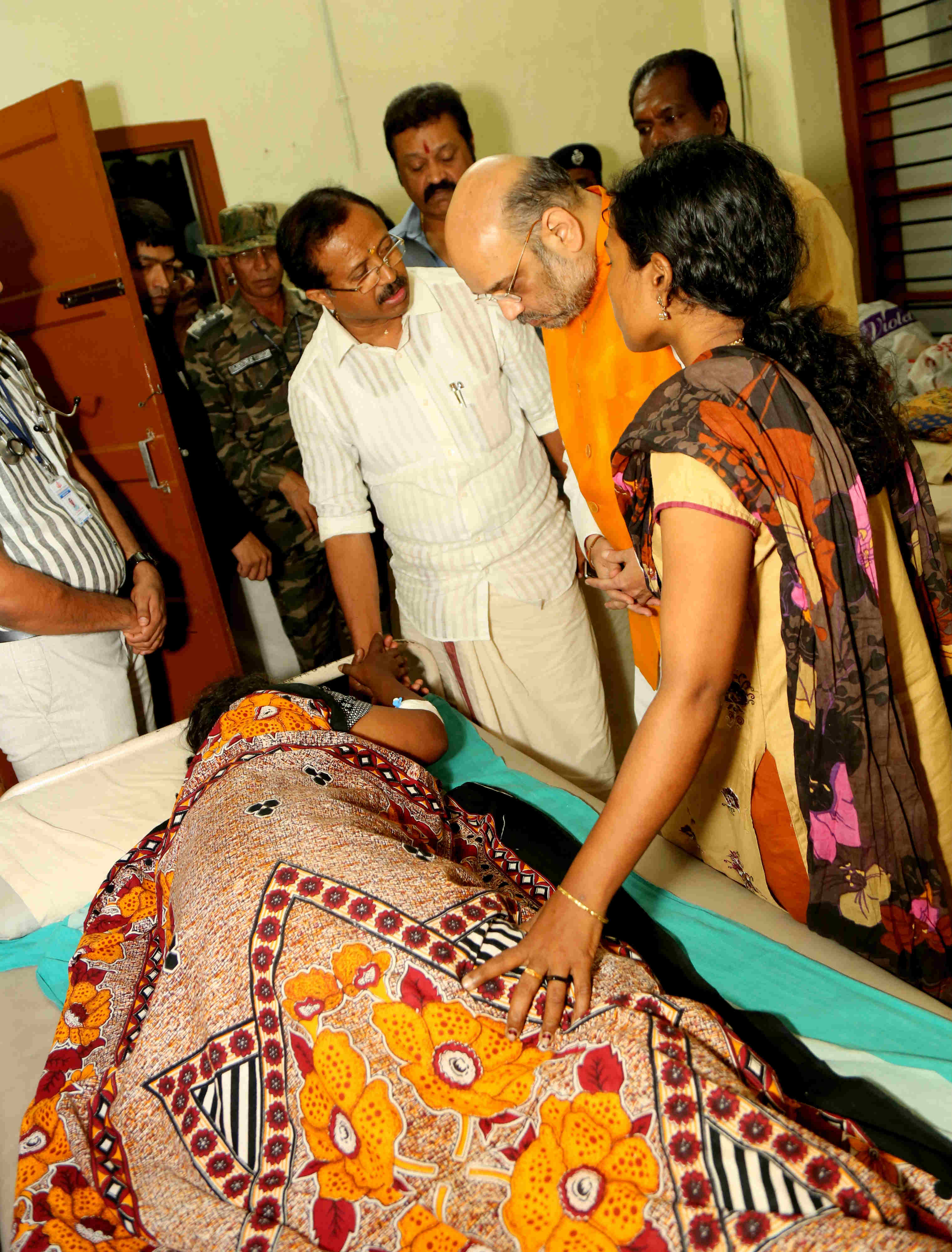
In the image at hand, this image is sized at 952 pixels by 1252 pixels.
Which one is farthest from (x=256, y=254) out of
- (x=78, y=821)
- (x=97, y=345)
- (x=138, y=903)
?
(x=138, y=903)

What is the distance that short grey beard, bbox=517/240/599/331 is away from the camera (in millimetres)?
1608

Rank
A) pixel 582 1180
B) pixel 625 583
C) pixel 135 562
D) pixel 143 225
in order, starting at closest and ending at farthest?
pixel 582 1180
pixel 625 583
pixel 135 562
pixel 143 225

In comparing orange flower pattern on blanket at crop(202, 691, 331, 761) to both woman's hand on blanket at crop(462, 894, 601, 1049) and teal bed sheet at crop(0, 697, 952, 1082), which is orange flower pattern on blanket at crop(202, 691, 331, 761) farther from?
woman's hand on blanket at crop(462, 894, 601, 1049)

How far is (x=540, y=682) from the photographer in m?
2.28

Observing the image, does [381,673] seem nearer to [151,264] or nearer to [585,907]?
[585,907]

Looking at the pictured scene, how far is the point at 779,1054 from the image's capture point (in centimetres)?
120

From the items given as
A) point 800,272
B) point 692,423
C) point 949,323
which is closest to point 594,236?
point 800,272

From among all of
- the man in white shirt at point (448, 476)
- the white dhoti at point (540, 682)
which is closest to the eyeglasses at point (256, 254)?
the man in white shirt at point (448, 476)

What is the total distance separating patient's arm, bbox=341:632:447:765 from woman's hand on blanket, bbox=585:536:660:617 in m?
0.48

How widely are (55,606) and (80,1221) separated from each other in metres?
1.36

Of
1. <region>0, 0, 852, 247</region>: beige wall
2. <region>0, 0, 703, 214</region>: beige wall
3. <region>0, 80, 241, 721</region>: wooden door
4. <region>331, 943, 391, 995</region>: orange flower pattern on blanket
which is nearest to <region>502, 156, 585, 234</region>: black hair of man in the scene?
<region>331, 943, 391, 995</region>: orange flower pattern on blanket

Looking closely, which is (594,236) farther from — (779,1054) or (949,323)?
(949,323)

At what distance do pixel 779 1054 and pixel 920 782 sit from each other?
0.41 meters

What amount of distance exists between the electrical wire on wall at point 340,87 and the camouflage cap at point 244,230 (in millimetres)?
714
